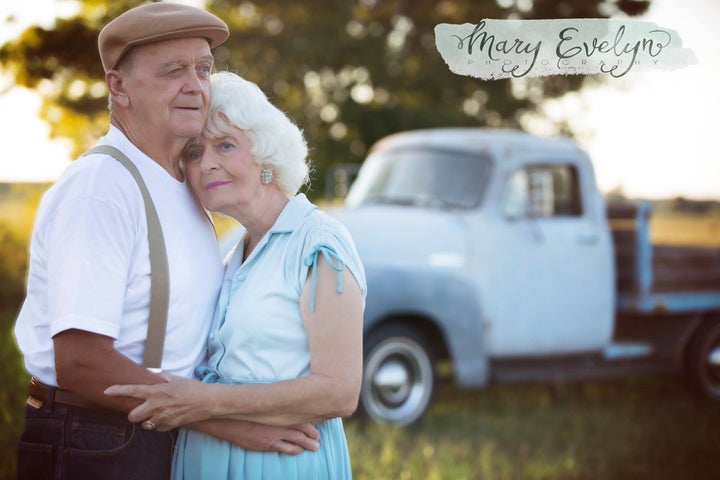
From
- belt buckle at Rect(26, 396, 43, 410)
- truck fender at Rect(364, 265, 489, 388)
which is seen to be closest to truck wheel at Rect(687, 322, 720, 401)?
truck fender at Rect(364, 265, 489, 388)

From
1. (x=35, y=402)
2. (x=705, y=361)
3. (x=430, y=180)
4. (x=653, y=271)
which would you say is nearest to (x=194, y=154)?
(x=35, y=402)

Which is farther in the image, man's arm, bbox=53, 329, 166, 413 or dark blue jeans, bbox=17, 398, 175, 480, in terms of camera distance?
dark blue jeans, bbox=17, 398, 175, 480

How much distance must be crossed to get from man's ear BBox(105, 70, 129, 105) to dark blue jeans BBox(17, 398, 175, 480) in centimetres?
88

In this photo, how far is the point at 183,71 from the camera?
239 centimetres

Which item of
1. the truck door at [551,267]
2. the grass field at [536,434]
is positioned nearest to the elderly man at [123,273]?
the grass field at [536,434]

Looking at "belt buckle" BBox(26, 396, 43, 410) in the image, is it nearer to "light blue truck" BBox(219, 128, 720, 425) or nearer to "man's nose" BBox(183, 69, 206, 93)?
"man's nose" BBox(183, 69, 206, 93)

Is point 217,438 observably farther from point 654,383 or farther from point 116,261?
point 654,383

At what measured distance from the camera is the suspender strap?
7.39 ft

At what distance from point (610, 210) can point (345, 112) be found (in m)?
17.0

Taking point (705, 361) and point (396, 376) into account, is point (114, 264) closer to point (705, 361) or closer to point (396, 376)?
point (396, 376)

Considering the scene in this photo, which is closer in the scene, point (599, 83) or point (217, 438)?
point (217, 438)

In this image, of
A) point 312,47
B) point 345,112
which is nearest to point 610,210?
point 345,112

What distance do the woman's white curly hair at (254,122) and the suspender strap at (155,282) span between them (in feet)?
0.98

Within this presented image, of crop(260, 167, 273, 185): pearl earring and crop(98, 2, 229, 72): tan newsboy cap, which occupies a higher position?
crop(98, 2, 229, 72): tan newsboy cap
